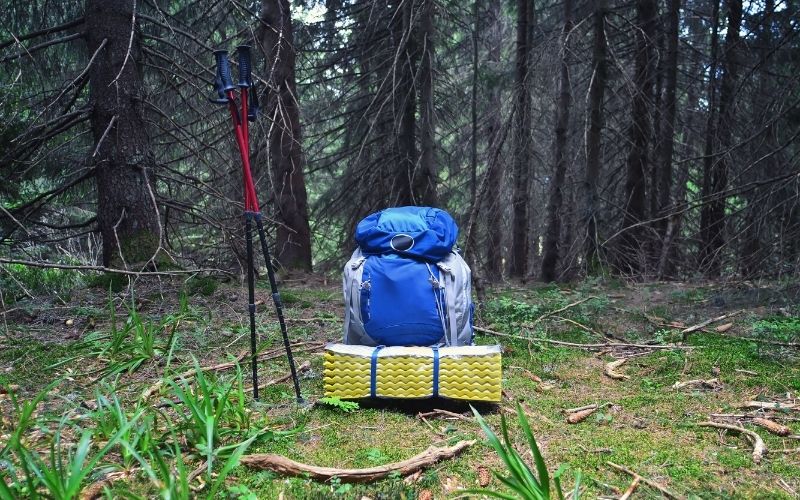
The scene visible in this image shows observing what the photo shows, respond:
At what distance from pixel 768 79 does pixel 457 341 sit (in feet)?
24.1

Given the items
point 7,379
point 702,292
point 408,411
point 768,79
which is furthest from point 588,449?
point 768,79

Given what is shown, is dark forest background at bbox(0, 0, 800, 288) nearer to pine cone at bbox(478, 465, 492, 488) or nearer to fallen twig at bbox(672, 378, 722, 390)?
fallen twig at bbox(672, 378, 722, 390)

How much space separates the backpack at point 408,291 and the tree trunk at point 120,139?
2222 mm

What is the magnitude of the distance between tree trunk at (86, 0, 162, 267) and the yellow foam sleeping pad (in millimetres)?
2492

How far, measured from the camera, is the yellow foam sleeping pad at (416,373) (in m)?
2.95

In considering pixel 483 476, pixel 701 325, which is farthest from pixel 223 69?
pixel 701 325

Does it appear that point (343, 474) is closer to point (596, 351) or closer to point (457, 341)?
point (457, 341)

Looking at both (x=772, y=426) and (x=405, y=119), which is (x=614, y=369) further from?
(x=405, y=119)

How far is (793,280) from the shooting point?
4.71 m

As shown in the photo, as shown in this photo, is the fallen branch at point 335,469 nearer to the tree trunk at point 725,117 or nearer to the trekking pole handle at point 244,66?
the trekking pole handle at point 244,66

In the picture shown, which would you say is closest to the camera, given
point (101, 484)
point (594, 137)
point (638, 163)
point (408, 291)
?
point (101, 484)

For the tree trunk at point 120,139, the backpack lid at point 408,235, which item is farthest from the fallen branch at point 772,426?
the tree trunk at point 120,139

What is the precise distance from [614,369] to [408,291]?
1628 mm

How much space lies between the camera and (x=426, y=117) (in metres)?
Result: 6.79
